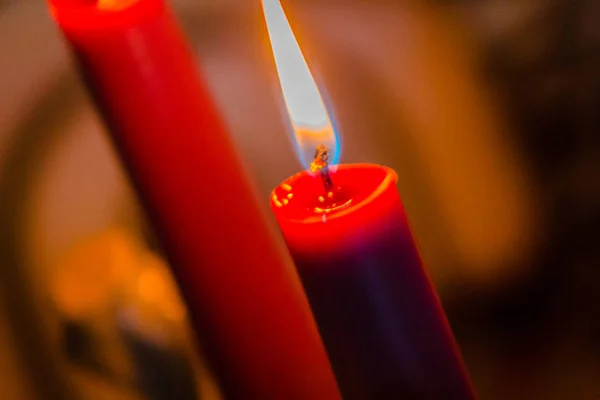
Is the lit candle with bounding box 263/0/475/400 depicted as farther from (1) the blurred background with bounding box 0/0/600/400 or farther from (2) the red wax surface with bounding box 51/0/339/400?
(1) the blurred background with bounding box 0/0/600/400

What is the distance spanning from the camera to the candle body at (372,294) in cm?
18

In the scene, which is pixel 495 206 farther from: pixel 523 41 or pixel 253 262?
pixel 253 262

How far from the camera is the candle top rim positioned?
0.58 feet

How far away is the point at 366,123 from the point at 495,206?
11 centimetres

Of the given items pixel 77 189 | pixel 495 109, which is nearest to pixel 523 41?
pixel 495 109

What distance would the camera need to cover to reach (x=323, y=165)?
→ 0.19 metres

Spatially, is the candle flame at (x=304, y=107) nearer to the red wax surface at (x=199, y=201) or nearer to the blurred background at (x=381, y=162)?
the red wax surface at (x=199, y=201)

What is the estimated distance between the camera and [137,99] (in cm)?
18

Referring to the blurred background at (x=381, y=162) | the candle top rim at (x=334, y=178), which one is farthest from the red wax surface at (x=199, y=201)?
the blurred background at (x=381, y=162)

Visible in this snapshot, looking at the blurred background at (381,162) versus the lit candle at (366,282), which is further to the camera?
the blurred background at (381,162)

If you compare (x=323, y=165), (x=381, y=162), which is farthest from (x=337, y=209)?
(x=381, y=162)

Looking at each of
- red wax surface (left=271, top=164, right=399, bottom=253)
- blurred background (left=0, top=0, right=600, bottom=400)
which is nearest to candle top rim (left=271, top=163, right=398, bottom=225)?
red wax surface (left=271, top=164, right=399, bottom=253)

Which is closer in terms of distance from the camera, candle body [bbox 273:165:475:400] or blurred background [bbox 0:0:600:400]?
candle body [bbox 273:165:475:400]

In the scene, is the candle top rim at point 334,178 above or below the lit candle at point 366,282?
above
